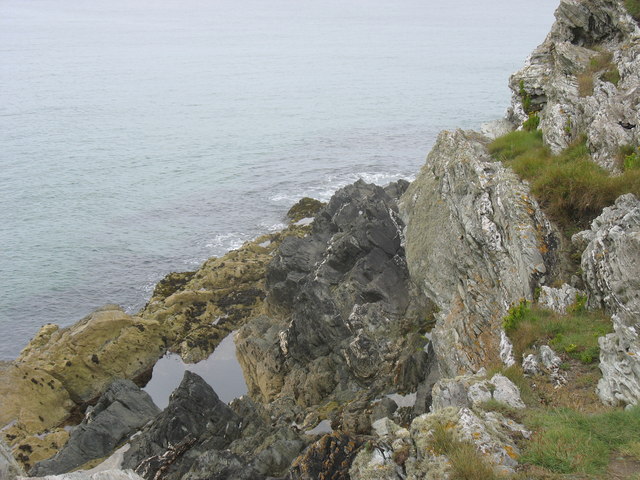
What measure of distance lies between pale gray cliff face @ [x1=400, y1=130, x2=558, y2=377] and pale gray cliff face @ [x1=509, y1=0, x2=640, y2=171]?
293cm

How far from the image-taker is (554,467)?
9836mm

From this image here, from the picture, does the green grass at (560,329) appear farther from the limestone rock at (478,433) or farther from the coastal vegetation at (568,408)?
the limestone rock at (478,433)

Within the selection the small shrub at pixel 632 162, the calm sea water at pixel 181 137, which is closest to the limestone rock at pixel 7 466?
the small shrub at pixel 632 162

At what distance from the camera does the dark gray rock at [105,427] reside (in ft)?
77.6

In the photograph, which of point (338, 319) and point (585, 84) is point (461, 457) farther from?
point (585, 84)

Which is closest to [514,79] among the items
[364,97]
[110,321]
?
[110,321]

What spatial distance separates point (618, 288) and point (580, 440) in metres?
4.48

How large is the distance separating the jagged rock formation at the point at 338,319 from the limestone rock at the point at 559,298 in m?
8.03

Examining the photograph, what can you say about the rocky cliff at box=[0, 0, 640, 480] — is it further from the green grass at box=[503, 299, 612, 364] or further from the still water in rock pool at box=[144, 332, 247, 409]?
the still water in rock pool at box=[144, 332, 247, 409]

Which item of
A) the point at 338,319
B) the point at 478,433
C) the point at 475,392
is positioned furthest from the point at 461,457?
the point at 338,319

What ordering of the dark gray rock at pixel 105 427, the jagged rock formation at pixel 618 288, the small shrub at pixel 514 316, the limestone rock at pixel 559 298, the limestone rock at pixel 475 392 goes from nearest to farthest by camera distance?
the jagged rock formation at pixel 618 288 < the limestone rock at pixel 475 392 < the limestone rock at pixel 559 298 < the small shrub at pixel 514 316 < the dark gray rock at pixel 105 427

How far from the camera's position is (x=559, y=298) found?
1533 centimetres

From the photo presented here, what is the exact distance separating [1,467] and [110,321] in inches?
867

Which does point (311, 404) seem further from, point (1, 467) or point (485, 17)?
point (485, 17)
